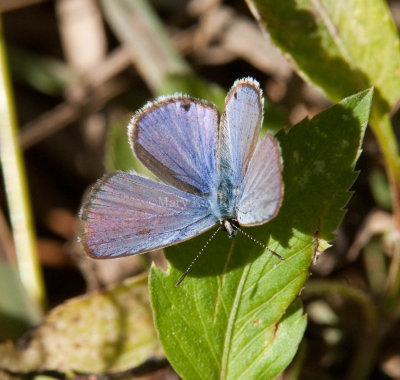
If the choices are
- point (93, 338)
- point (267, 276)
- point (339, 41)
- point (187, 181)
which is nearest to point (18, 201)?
point (93, 338)

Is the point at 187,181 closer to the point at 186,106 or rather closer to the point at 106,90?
the point at 186,106

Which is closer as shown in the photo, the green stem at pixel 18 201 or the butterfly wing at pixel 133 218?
the butterfly wing at pixel 133 218

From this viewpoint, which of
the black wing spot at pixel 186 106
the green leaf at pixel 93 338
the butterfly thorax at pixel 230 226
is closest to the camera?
the butterfly thorax at pixel 230 226

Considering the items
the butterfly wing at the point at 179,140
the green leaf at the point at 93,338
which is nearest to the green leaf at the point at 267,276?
the butterfly wing at the point at 179,140

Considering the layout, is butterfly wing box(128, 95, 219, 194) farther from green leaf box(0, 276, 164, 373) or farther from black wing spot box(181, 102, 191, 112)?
green leaf box(0, 276, 164, 373)

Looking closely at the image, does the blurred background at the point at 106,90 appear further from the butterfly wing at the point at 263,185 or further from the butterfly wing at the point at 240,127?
the butterfly wing at the point at 263,185

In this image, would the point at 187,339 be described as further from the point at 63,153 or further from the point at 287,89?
the point at 63,153
